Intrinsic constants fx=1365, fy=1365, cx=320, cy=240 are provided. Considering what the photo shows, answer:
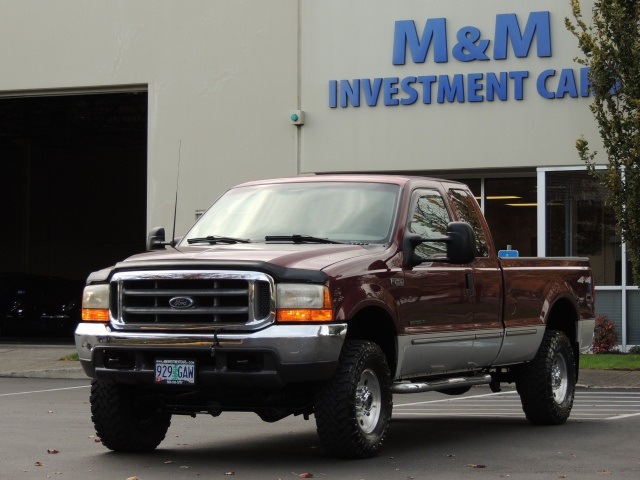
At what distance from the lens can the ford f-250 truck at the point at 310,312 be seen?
30.9 feet

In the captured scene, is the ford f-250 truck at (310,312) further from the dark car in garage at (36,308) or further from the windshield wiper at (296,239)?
the dark car in garage at (36,308)

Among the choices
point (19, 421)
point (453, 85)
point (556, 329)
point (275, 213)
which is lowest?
point (19, 421)

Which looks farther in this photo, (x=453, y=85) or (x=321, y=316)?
(x=453, y=85)

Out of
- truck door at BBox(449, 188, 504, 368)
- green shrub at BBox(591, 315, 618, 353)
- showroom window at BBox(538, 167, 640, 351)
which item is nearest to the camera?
truck door at BBox(449, 188, 504, 368)

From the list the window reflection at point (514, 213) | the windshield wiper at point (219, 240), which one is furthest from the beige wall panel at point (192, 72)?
the windshield wiper at point (219, 240)

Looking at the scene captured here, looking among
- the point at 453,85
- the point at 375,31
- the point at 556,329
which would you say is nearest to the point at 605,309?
the point at 453,85

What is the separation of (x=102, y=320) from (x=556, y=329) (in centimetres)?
521

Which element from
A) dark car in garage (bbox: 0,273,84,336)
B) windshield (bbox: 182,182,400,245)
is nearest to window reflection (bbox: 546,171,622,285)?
windshield (bbox: 182,182,400,245)

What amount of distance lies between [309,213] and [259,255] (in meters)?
1.37

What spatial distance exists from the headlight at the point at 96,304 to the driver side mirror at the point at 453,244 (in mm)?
2290

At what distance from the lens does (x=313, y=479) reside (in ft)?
29.1

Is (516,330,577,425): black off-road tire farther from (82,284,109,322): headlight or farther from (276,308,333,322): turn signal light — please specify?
(82,284,109,322): headlight

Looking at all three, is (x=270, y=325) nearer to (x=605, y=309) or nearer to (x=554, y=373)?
(x=554, y=373)

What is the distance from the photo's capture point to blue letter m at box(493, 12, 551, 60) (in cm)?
2375
